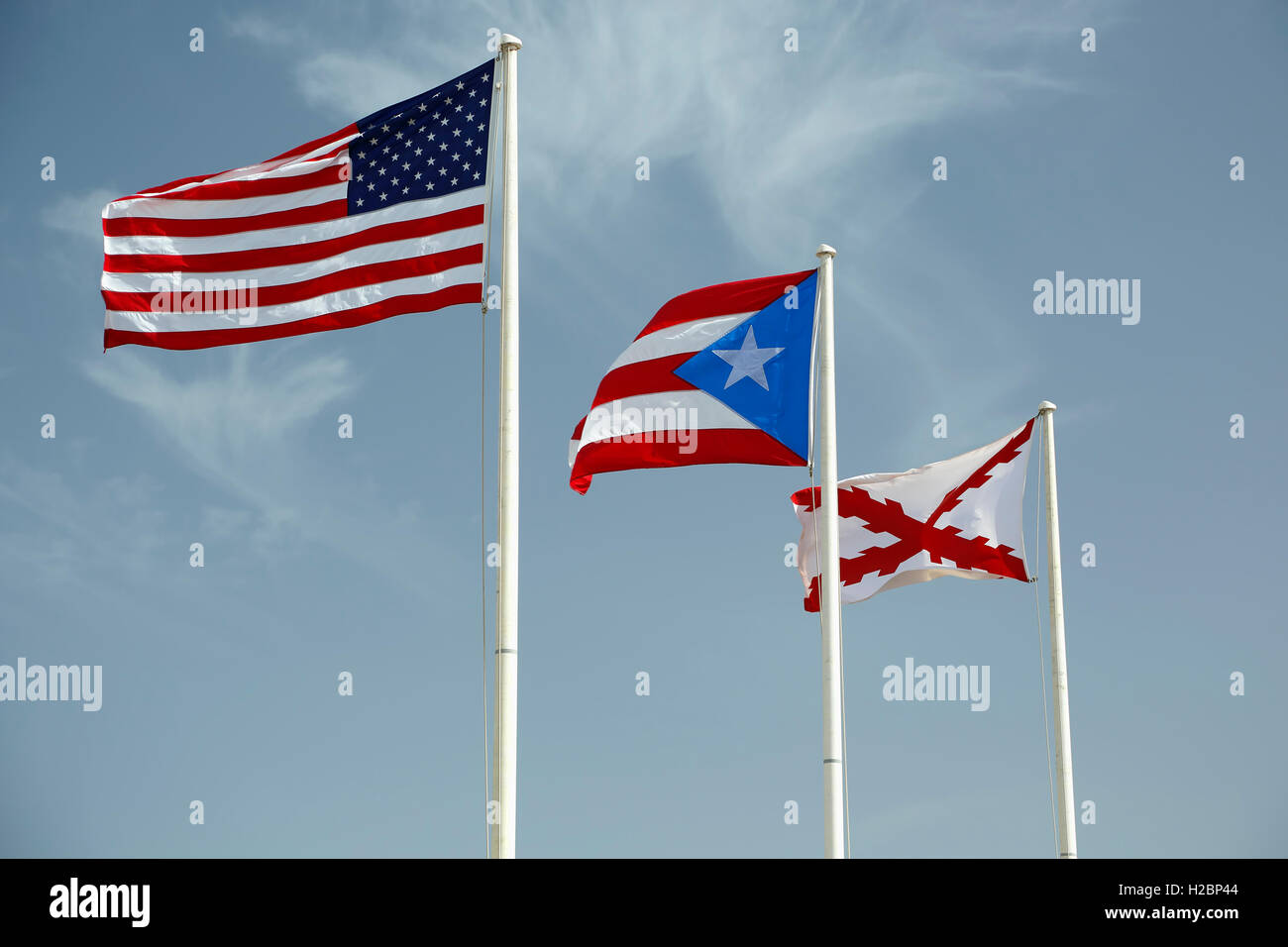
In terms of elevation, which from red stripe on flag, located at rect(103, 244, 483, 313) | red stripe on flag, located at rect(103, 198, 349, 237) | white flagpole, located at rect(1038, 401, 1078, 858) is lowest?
white flagpole, located at rect(1038, 401, 1078, 858)

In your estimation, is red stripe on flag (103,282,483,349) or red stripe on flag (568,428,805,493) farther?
red stripe on flag (568,428,805,493)

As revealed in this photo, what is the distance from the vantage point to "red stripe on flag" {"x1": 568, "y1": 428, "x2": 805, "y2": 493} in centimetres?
2123

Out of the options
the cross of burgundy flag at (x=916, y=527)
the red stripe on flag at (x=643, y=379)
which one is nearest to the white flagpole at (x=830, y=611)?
the red stripe on flag at (x=643, y=379)

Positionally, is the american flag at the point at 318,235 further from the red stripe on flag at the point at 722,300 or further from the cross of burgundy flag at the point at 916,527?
the cross of burgundy flag at the point at 916,527

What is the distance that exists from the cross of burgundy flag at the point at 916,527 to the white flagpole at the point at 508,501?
1113 cm

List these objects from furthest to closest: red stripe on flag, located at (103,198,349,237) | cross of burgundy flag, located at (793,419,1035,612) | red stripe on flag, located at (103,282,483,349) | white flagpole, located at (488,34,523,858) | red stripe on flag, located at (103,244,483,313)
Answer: cross of burgundy flag, located at (793,419,1035,612) < red stripe on flag, located at (103,198,349,237) < red stripe on flag, located at (103,244,483,313) < red stripe on flag, located at (103,282,483,349) < white flagpole, located at (488,34,523,858)

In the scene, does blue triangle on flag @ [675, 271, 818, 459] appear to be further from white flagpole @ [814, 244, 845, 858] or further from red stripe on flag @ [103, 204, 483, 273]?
red stripe on flag @ [103, 204, 483, 273]

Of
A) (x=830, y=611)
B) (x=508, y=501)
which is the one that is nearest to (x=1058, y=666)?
(x=830, y=611)

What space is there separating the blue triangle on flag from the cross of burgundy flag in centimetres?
494

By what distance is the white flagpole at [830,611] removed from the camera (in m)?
21.1

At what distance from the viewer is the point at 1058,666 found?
27.7 m

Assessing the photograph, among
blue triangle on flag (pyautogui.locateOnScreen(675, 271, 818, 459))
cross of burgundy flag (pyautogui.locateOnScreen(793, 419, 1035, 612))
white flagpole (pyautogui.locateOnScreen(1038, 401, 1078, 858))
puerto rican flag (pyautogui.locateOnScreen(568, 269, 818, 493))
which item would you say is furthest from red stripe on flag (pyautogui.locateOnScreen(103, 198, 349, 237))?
white flagpole (pyautogui.locateOnScreen(1038, 401, 1078, 858))

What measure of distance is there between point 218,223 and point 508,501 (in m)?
6.22

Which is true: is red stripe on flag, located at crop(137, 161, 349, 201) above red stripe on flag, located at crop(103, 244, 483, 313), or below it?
above
